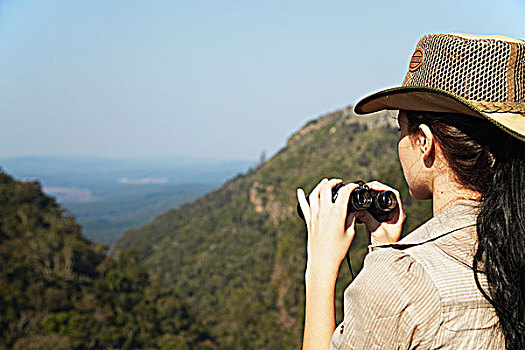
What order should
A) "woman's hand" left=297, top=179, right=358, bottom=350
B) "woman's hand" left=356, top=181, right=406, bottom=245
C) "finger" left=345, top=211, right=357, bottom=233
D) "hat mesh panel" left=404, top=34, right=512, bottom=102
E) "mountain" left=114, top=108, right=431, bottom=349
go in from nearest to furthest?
"hat mesh panel" left=404, top=34, right=512, bottom=102 < "woman's hand" left=297, top=179, right=358, bottom=350 < "finger" left=345, top=211, right=357, bottom=233 < "woman's hand" left=356, top=181, right=406, bottom=245 < "mountain" left=114, top=108, right=431, bottom=349

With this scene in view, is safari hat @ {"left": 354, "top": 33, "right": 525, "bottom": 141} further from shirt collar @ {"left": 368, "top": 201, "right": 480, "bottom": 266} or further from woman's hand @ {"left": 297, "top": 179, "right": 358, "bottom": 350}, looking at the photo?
woman's hand @ {"left": 297, "top": 179, "right": 358, "bottom": 350}

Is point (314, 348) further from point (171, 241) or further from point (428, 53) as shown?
point (171, 241)

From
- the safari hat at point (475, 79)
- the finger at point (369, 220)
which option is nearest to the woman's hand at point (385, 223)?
the finger at point (369, 220)

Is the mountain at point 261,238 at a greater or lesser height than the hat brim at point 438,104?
lesser

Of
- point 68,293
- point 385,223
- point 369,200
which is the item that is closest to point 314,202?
point 369,200

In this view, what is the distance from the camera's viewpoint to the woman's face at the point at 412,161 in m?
1.38

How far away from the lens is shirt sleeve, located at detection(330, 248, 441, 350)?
1.11m

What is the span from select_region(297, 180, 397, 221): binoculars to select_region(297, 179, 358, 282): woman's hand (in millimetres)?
27

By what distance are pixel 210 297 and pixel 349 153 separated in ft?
90.3

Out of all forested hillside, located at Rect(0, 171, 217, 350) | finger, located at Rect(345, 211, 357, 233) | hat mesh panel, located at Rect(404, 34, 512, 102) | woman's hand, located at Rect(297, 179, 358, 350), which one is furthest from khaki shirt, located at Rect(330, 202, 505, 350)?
forested hillside, located at Rect(0, 171, 217, 350)

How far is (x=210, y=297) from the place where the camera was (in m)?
60.8

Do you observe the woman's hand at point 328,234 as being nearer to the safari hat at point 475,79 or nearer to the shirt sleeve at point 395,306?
the shirt sleeve at point 395,306

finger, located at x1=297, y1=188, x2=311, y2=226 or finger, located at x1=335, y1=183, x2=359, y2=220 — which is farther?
finger, located at x1=297, y1=188, x2=311, y2=226

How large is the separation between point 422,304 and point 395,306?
60 mm
